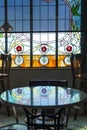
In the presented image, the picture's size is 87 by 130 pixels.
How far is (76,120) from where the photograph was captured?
5016 millimetres

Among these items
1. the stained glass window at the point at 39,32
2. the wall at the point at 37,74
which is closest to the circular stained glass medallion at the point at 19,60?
the stained glass window at the point at 39,32

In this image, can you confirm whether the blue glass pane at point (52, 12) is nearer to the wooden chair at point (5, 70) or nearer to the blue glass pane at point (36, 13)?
the blue glass pane at point (36, 13)

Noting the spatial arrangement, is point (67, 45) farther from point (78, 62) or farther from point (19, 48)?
point (19, 48)

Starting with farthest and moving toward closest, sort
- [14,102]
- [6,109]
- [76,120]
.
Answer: [6,109], [76,120], [14,102]

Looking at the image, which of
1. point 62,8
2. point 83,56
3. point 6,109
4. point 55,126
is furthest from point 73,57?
point 55,126

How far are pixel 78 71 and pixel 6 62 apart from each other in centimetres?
116

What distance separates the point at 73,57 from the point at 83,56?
0.65ft

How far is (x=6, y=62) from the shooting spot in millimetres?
5355

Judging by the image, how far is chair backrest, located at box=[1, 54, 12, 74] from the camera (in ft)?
17.4

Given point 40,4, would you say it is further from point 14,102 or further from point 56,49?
point 14,102

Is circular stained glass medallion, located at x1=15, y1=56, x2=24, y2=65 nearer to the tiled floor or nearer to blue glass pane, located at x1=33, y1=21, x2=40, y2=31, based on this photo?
blue glass pane, located at x1=33, y1=21, x2=40, y2=31

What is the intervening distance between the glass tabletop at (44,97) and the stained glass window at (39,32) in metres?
1.92

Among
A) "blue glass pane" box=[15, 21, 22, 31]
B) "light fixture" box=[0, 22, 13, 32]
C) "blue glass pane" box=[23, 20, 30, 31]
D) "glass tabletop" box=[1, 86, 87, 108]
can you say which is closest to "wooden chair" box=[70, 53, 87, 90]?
"blue glass pane" box=[23, 20, 30, 31]

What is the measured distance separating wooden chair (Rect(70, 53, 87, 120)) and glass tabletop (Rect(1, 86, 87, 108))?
142 cm
